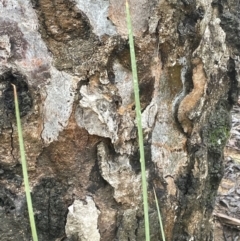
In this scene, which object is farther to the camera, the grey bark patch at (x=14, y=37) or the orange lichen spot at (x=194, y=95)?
the orange lichen spot at (x=194, y=95)

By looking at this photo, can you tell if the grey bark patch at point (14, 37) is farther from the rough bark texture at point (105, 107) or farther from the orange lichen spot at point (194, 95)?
the orange lichen spot at point (194, 95)

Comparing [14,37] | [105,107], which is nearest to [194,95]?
[105,107]

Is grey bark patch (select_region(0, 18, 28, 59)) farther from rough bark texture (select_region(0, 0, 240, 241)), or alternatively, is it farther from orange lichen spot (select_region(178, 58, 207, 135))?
orange lichen spot (select_region(178, 58, 207, 135))

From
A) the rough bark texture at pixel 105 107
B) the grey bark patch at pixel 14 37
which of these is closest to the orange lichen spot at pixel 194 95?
the rough bark texture at pixel 105 107

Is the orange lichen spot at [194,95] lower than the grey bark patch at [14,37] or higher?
lower

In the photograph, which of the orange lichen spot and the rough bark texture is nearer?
the rough bark texture

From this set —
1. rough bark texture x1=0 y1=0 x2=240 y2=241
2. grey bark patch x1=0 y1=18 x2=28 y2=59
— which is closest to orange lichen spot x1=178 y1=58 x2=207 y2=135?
rough bark texture x1=0 y1=0 x2=240 y2=241

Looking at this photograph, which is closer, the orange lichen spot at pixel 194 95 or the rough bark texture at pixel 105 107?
the rough bark texture at pixel 105 107

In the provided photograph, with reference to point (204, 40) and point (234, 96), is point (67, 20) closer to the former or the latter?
point (204, 40)

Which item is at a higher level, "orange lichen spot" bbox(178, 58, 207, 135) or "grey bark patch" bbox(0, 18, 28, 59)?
"grey bark patch" bbox(0, 18, 28, 59)

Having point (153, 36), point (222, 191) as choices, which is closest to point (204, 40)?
point (153, 36)

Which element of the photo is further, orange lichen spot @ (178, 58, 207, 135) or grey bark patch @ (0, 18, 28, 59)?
orange lichen spot @ (178, 58, 207, 135)
